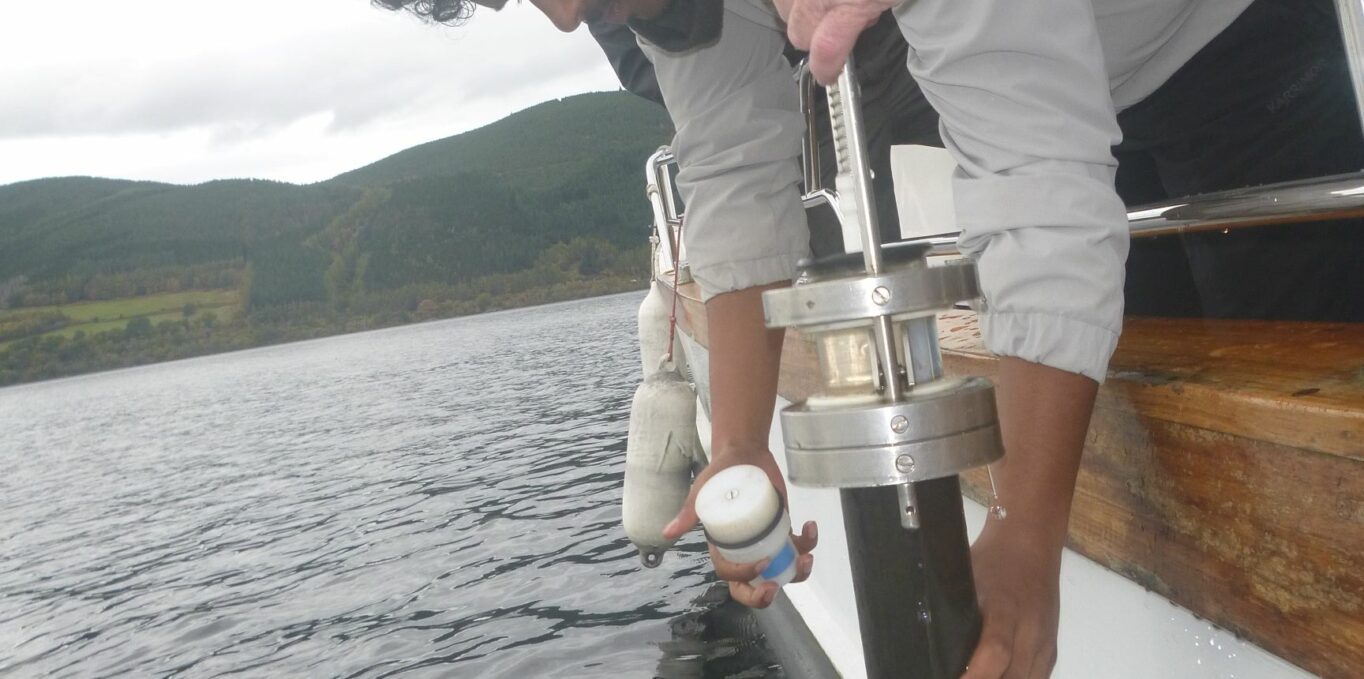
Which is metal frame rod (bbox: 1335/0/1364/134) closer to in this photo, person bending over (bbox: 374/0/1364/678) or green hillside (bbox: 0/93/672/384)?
person bending over (bbox: 374/0/1364/678)

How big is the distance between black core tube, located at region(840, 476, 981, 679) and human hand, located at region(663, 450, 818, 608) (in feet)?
0.68

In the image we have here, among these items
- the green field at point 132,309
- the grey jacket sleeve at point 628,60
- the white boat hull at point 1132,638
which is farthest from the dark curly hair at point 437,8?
the green field at point 132,309

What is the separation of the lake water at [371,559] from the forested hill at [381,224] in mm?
79196

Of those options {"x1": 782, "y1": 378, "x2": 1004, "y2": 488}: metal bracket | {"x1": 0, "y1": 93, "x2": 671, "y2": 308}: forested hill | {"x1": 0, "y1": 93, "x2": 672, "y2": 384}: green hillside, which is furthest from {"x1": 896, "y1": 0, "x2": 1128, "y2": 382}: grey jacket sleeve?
{"x1": 0, "y1": 93, "x2": 671, "y2": 308}: forested hill

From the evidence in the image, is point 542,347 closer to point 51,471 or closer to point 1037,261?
point 51,471

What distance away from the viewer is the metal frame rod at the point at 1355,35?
889mm

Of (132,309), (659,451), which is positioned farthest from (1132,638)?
(132,309)

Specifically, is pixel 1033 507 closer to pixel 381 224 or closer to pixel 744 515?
pixel 744 515

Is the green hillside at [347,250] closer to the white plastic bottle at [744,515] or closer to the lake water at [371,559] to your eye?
the lake water at [371,559]

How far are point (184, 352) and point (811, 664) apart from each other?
378 feet

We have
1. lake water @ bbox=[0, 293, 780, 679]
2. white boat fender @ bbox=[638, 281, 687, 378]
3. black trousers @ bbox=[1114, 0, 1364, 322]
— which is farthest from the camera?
lake water @ bbox=[0, 293, 780, 679]

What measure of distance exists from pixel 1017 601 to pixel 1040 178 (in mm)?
399

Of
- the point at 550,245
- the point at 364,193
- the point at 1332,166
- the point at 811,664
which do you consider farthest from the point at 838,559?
the point at 364,193

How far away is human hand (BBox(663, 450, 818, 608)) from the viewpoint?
123cm
